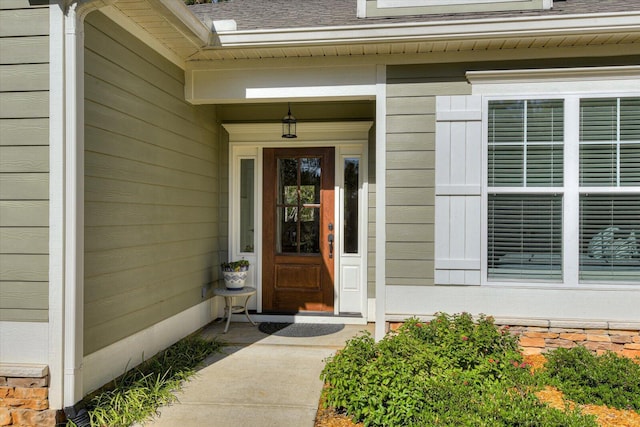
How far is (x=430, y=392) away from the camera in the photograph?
265 centimetres

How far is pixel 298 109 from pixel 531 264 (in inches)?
117

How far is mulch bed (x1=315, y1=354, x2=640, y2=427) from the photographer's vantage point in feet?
8.54

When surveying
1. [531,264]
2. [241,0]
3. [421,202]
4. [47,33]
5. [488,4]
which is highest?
[241,0]

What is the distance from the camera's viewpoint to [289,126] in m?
4.71

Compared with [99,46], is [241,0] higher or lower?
higher

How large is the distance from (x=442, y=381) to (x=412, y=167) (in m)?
1.78

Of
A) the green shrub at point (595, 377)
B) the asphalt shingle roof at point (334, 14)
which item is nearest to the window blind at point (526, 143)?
the asphalt shingle roof at point (334, 14)

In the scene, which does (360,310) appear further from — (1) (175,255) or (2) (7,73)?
(2) (7,73)

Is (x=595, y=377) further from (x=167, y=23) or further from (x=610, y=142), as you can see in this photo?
(x=167, y=23)

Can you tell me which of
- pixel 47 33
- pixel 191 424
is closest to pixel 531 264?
pixel 191 424

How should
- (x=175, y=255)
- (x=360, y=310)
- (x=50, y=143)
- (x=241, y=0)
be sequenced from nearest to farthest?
(x=50, y=143) → (x=175, y=255) → (x=360, y=310) → (x=241, y=0)

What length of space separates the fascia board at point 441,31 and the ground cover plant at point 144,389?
2688mm

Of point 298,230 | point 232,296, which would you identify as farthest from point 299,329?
point 298,230

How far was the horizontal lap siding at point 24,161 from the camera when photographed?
2.59 metres
